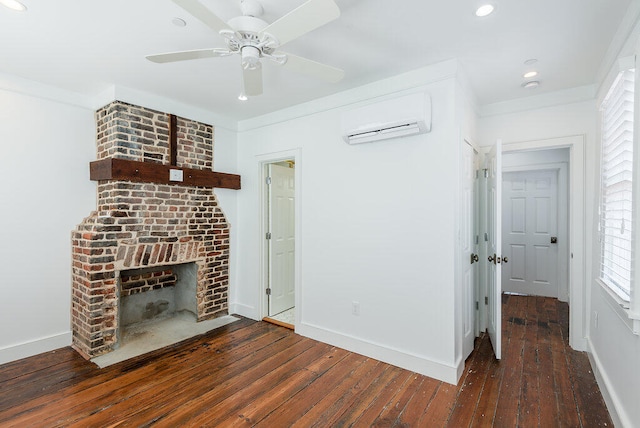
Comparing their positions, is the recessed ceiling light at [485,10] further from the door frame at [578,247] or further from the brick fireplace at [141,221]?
the brick fireplace at [141,221]

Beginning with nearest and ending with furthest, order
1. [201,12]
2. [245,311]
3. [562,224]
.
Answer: [201,12] < [245,311] < [562,224]

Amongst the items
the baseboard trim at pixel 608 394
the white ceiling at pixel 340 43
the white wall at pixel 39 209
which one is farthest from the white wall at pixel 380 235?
the white wall at pixel 39 209

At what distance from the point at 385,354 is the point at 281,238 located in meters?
1.96

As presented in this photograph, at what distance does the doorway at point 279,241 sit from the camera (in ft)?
13.0

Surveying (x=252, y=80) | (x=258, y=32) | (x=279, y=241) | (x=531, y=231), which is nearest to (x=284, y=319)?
(x=279, y=241)

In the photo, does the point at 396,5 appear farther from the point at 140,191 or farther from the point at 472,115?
the point at 140,191

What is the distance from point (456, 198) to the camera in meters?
2.51

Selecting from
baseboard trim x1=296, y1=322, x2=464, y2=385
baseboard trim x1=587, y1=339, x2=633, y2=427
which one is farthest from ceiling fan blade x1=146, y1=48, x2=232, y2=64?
baseboard trim x1=587, y1=339, x2=633, y2=427

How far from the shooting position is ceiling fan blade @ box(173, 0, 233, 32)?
1.36 metres

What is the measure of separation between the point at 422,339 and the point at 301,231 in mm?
1629

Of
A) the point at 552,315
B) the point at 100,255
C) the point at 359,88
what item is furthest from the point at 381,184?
the point at 552,315

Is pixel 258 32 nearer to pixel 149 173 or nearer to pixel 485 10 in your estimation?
pixel 485 10

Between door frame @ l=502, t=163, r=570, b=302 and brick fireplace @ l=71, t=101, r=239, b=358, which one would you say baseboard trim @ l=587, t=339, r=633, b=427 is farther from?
brick fireplace @ l=71, t=101, r=239, b=358

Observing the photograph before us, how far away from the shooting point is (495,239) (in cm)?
284
